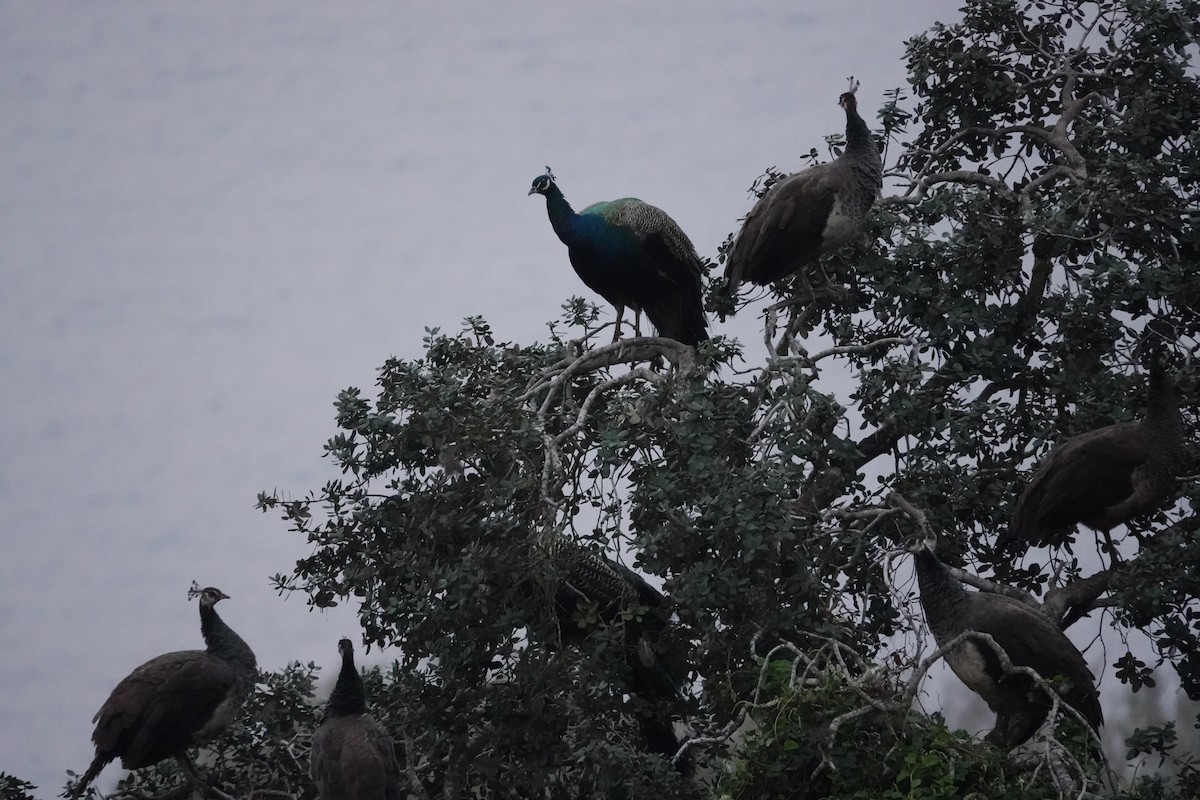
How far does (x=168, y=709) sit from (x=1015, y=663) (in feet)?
15.0

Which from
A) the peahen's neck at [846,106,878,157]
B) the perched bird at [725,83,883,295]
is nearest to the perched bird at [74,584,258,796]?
the perched bird at [725,83,883,295]

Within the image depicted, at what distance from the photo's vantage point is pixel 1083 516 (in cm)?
732

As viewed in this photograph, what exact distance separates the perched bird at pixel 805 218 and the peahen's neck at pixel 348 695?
329cm

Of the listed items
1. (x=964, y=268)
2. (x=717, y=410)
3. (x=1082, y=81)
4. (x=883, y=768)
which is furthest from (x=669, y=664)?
(x=1082, y=81)

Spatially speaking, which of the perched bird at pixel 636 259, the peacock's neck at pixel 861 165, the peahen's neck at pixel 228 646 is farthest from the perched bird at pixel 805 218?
the peahen's neck at pixel 228 646

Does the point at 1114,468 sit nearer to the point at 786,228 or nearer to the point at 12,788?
the point at 786,228

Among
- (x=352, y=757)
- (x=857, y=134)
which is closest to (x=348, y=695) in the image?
(x=352, y=757)

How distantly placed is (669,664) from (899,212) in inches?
132

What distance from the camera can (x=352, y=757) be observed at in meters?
6.84

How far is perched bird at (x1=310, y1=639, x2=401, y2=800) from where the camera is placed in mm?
6793

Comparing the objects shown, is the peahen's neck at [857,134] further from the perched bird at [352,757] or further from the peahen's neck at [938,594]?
the perched bird at [352,757]

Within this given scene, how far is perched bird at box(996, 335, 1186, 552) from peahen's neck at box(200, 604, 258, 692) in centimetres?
454

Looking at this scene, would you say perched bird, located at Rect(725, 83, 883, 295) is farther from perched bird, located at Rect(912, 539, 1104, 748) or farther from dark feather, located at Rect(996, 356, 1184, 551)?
perched bird, located at Rect(912, 539, 1104, 748)

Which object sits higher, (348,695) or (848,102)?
(848,102)
